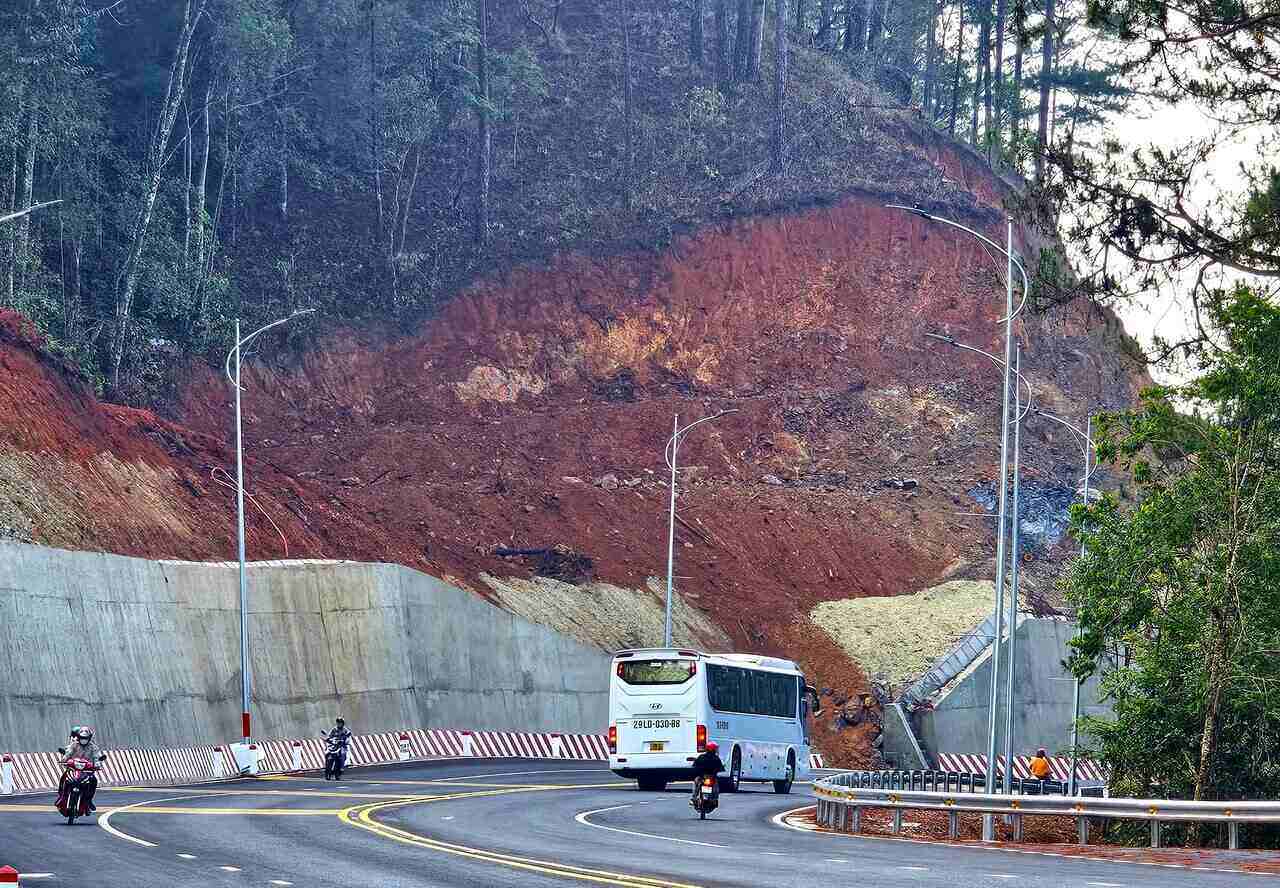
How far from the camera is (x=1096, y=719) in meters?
28.7

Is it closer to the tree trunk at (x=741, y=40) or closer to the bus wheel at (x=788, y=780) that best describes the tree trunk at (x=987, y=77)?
the tree trunk at (x=741, y=40)

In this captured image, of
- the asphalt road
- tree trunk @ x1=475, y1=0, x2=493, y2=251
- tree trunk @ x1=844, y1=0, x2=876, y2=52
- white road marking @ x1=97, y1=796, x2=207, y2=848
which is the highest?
tree trunk @ x1=844, y1=0, x2=876, y2=52

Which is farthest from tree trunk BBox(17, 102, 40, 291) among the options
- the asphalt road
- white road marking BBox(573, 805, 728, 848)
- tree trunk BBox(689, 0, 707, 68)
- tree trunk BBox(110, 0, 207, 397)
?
white road marking BBox(573, 805, 728, 848)

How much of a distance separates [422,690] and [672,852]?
94.5 feet

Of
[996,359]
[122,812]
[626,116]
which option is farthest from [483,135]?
[122,812]

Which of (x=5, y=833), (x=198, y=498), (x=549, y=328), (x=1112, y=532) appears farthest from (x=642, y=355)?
(x=5, y=833)

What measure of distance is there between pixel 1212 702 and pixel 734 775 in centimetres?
1455

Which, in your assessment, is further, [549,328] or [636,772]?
[549,328]

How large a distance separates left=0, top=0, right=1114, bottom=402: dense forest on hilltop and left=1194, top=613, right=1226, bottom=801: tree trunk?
35.2m

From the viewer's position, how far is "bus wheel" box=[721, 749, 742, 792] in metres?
38.9

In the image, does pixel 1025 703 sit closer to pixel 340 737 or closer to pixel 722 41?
pixel 340 737

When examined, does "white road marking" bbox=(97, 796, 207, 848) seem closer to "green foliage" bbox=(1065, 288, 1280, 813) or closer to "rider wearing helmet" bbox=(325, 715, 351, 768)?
"rider wearing helmet" bbox=(325, 715, 351, 768)

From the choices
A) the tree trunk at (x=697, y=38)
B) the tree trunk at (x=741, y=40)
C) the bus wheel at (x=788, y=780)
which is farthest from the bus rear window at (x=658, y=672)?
the tree trunk at (x=697, y=38)

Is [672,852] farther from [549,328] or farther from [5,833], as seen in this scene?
[549,328]
